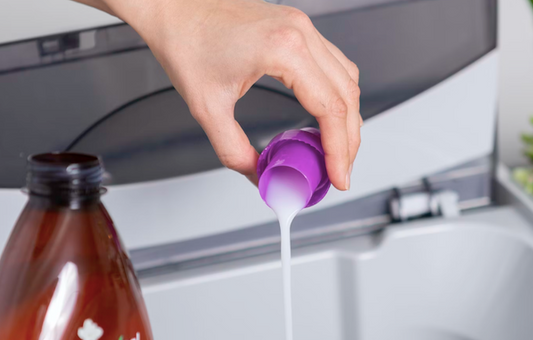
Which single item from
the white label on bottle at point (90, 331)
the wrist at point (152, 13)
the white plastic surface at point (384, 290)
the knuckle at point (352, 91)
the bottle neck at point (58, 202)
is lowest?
the white plastic surface at point (384, 290)

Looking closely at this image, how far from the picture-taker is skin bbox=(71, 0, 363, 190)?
42cm

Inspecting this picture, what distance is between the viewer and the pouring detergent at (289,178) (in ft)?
1.45

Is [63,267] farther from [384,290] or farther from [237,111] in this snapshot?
[384,290]

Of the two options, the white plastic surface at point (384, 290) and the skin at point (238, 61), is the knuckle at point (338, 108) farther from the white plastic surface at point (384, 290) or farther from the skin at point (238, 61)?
the white plastic surface at point (384, 290)

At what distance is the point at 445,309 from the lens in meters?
0.70

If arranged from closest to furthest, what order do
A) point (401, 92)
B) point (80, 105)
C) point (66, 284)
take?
point (66, 284) < point (80, 105) < point (401, 92)

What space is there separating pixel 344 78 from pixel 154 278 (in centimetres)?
34

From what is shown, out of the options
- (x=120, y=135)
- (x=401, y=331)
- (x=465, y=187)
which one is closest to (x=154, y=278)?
(x=120, y=135)

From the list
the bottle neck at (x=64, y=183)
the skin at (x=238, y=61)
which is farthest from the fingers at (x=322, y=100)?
the bottle neck at (x=64, y=183)

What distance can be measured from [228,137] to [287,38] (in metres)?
0.09

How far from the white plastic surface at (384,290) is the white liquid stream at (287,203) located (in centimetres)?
18

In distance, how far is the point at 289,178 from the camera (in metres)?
0.49

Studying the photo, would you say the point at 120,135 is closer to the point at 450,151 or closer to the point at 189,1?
the point at 189,1

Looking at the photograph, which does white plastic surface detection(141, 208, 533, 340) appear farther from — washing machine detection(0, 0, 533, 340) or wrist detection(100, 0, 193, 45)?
wrist detection(100, 0, 193, 45)
